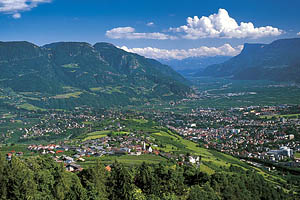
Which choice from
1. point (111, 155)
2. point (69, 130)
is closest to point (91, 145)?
point (111, 155)

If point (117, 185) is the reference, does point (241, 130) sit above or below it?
below

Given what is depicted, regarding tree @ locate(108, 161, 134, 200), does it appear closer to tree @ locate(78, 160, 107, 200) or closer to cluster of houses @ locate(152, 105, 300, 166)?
tree @ locate(78, 160, 107, 200)

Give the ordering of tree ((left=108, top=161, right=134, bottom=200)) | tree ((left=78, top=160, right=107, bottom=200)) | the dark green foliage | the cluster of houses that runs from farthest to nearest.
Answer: the cluster of houses
tree ((left=108, top=161, right=134, bottom=200))
tree ((left=78, top=160, right=107, bottom=200))
the dark green foliage

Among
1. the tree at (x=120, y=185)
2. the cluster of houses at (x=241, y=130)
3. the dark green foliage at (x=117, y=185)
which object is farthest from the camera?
the cluster of houses at (x=241, y=130)

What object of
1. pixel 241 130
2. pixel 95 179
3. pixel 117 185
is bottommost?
pixel 241 130

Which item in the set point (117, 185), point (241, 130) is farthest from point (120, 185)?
point (241, 130)

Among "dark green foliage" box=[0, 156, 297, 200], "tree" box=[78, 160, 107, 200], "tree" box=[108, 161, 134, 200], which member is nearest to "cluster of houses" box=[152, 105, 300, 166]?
"dark green foliage" box=[0, 156, 297, 200]

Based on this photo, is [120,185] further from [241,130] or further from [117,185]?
[241,130]

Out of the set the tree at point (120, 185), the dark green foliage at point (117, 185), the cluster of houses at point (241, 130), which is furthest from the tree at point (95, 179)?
the cluster of houses at point (241, 130)

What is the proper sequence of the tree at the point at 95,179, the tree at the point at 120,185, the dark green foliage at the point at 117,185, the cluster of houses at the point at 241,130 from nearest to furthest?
the dark green foliage at the point at 117,185 < the tree at the point at 95,179 < the tree at the point at 120,185 < the cluster of houses at the point at 241,130

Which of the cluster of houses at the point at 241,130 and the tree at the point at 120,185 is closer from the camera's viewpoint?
the tree at the point at 120,185

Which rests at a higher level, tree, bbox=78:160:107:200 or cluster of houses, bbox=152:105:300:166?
tree, bbox=78:160:107:200

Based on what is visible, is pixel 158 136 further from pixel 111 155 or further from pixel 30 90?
pixel 30 90

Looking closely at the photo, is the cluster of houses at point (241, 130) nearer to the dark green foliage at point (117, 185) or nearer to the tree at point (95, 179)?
the dark green foliage at point (117, 185)
